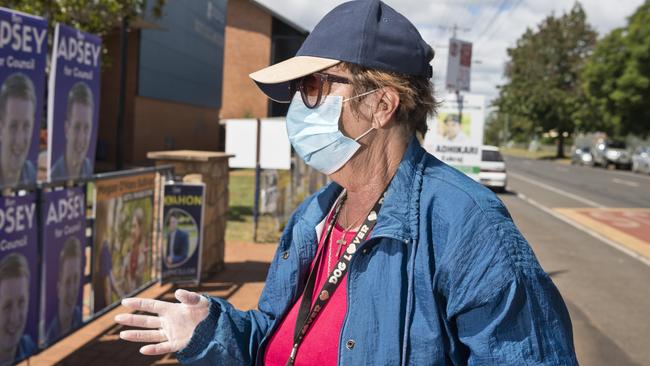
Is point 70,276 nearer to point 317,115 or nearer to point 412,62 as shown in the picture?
point 317,115

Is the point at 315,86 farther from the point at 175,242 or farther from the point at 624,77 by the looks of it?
the point at 624,77

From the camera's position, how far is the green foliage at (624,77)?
4694 cm

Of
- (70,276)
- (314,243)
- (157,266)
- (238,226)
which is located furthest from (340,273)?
(238,226)

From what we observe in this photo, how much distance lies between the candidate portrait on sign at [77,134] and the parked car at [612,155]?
1718 inches

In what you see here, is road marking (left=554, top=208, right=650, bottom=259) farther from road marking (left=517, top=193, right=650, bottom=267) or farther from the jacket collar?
the jacket collar

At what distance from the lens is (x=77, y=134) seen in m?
5.39

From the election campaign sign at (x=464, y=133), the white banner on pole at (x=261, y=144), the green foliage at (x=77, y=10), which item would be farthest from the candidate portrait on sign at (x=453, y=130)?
the green foliage at (x=77, y=10)

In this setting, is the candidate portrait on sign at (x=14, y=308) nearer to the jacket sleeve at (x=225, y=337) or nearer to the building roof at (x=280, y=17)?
the jacket sleeve at (x=225, y=337)

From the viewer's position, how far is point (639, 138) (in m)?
53.5

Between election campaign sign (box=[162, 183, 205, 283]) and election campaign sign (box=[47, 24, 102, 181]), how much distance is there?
173cm

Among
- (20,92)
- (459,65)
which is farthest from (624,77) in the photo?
(20,92)

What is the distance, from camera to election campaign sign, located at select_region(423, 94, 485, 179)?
1035 centimetres

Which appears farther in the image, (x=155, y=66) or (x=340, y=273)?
(x=155, y=66)

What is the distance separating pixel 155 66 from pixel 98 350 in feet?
76.5
